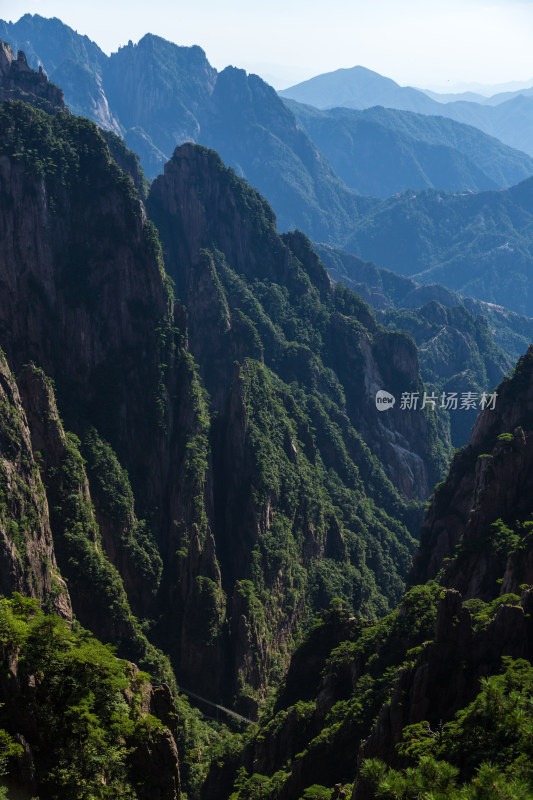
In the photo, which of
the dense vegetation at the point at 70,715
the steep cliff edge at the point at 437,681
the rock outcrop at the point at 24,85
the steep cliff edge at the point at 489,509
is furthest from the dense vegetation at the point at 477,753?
the rock outcrop at the point at 24,85

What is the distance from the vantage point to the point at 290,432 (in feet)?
396

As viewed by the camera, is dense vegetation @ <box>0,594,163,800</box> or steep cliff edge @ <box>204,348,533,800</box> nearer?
steep cliff edge @ <box>204,348,533,800</box>

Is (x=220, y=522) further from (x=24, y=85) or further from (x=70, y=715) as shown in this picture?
(x=24, y=85)

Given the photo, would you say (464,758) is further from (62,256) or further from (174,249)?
(174,249)

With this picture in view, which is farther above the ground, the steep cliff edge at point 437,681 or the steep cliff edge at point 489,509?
the steep cliff edge at point 489,509

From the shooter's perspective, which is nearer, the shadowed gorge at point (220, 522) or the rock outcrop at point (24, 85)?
the shadowed gorge at point (220, 522)

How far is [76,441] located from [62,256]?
26.4 meters

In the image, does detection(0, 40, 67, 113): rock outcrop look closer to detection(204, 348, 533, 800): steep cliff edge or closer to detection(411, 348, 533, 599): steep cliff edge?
detection(411, 348, 533, 599): steep cliff edge

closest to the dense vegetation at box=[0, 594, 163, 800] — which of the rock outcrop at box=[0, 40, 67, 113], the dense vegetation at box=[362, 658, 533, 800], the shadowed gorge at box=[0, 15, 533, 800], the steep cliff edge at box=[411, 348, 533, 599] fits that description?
the shadowed gorge at box=[0, 15, 533, 800]

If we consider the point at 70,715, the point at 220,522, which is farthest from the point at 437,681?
the point at 220,522

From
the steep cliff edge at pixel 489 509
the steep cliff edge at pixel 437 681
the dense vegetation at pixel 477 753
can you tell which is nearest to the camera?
the dense vegetation at pixel 477 753

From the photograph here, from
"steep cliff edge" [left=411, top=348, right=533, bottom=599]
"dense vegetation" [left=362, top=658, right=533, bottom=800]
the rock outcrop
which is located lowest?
"dense vegetation" [left=362, top=658, right=533, bottom=800]

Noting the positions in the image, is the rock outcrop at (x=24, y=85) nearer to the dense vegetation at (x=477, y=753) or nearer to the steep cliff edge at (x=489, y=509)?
the steep cliff edge at (x=489, y=509)

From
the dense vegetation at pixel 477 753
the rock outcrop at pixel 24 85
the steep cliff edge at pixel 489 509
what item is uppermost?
the rock outcrop at pixel 24 85
